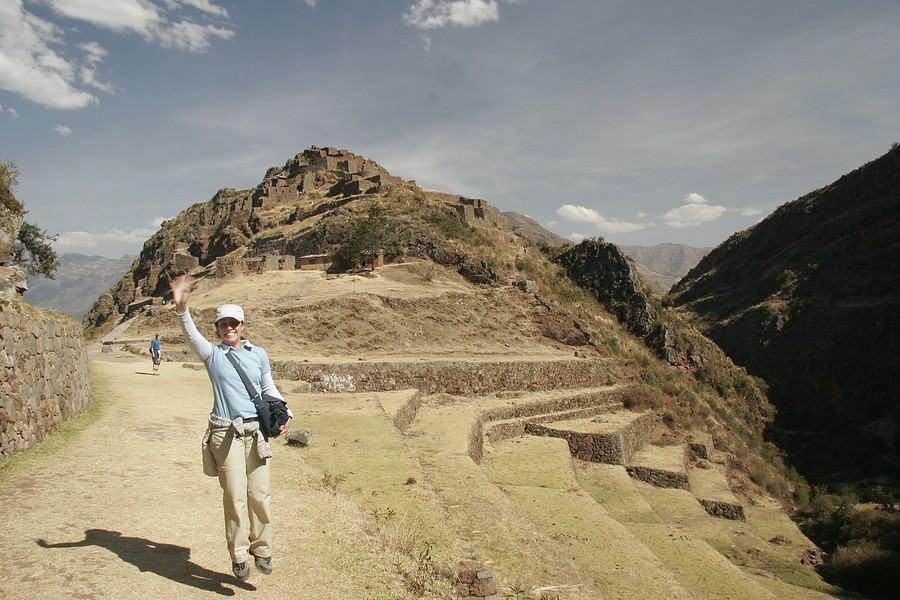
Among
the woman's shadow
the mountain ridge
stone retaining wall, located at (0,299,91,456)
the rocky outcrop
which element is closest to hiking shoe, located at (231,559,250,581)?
the woman's shadow

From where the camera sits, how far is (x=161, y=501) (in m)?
6.18

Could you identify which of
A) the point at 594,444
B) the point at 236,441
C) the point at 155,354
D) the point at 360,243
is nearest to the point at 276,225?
the point at 360,243

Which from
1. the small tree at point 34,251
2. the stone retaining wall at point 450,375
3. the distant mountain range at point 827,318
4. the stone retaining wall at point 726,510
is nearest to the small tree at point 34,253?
→ the small tree at point 34,251

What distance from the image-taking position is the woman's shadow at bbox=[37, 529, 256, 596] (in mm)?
4391

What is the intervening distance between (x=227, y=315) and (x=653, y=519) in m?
13.3

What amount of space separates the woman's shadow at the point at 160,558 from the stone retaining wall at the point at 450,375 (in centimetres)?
1246

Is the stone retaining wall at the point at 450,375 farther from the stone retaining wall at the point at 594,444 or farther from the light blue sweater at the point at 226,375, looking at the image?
the light blue sweater at the point at 226,375

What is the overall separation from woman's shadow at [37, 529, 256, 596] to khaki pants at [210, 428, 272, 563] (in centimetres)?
29

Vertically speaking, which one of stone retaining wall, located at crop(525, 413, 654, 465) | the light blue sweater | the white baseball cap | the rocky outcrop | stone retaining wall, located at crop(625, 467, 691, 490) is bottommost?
stone retaining wall, located at crop(625, 467, 691, 490)

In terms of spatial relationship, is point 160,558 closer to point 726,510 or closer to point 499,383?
point 726,510

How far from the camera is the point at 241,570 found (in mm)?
4355

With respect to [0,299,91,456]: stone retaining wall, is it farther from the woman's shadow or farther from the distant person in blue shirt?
the distant person in blue shirt

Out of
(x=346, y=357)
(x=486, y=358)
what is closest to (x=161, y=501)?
(x=346, y=357)

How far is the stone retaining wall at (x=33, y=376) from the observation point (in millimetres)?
6750
